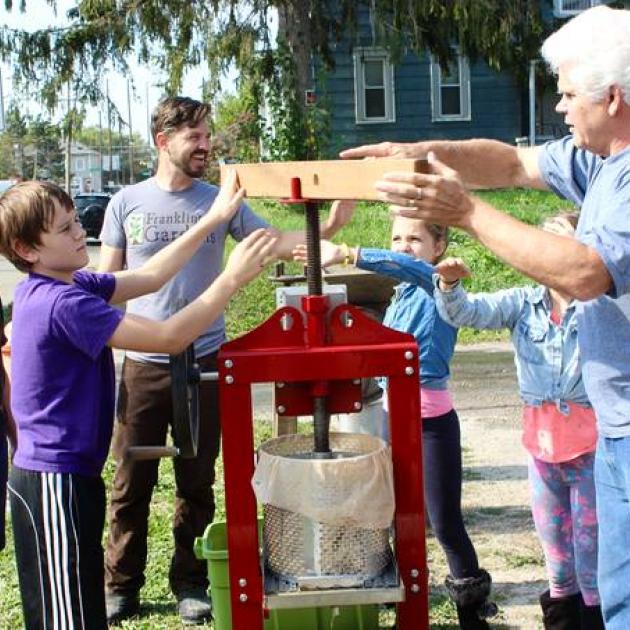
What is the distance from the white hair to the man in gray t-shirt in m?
1.63

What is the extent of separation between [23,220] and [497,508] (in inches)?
109

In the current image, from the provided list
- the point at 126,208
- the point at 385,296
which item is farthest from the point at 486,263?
the point at 126,208

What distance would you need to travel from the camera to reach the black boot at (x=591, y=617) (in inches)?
121

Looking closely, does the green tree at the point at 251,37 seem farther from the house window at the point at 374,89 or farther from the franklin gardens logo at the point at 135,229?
the franklin gardens logo at the point at 135,229

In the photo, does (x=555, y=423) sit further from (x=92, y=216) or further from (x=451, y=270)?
(x=92, y=216)

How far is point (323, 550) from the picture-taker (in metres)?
2.55

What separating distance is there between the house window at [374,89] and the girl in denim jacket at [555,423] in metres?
19.4

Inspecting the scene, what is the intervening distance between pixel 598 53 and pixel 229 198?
1.04 m

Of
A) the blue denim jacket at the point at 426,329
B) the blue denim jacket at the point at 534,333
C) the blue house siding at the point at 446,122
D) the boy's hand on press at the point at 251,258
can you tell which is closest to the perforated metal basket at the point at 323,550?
the boy's hand on press at the point at 251,258

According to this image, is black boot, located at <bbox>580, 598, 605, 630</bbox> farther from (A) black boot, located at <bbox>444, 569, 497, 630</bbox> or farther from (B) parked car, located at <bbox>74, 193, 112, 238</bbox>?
(B) parked car, located at <bbox>74, 193, 112, 238</bbox>

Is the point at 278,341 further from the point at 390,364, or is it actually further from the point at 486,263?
the point at 486,263

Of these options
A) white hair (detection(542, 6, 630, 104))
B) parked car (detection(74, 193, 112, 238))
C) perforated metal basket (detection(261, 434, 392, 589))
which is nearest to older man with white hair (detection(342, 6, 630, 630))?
white hair (detection(542, 6, 630, 104))

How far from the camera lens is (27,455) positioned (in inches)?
111

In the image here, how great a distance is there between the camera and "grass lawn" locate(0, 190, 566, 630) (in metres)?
3.92
